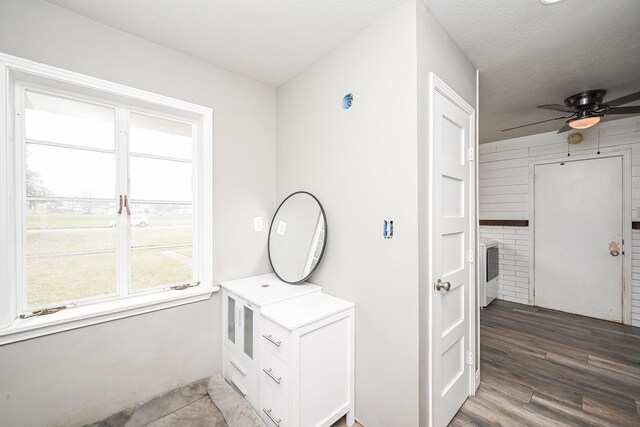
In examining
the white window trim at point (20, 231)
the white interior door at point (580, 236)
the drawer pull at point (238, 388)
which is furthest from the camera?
the white interior door at point (580, 236)

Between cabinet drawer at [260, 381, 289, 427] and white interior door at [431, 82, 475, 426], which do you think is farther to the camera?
white interior door at [431, 82, 475, 426]

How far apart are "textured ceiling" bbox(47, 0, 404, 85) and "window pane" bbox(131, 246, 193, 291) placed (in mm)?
1530

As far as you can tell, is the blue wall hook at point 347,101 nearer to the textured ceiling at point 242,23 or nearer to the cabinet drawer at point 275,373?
the textured ceiling at point 242,23

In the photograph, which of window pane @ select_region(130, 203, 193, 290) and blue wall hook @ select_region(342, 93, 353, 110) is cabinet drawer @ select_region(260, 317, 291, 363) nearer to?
window pane @ select_region(130, 203, 193, 290)

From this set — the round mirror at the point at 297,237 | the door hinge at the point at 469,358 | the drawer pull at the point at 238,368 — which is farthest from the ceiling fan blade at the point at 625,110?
the drawer pull at the point at 238,368

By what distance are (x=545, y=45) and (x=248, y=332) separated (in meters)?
2.99

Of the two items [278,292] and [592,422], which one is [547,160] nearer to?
[592,422]

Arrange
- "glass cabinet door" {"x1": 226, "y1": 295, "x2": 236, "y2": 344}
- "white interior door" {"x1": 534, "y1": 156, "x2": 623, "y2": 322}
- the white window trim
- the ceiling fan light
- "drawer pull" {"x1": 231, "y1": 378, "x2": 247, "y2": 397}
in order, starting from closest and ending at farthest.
Answer: the white window trim, "drawer pull" {"x1": 231, "y1": 378, "x2": 247, "y2": 397}, "glass cabinet door" {"x1": 226, "y1": 295, "x2": 236, "y2": 344}, the ceiling fan light, "white interior door" {"x1": 534, "y1": 156, "x2": 623, "y2": 322}

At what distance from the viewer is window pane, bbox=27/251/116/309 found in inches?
60.4

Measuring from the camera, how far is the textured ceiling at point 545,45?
4.95ft

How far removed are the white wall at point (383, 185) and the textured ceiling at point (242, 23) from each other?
0.53 ft

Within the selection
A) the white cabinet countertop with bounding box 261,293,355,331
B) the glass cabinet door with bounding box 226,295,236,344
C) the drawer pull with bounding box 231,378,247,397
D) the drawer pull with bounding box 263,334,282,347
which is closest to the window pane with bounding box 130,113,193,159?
the glass cabinet door with bounding box 226,295,236,344

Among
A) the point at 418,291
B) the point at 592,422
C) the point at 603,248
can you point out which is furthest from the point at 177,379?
the point at 603,248

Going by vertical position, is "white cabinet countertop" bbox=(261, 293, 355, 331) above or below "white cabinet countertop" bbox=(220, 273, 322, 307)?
below
